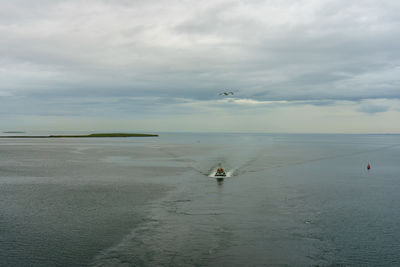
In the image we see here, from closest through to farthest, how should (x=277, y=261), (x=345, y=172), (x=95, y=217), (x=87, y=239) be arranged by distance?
(x=277, y=261), (x=87, y=239), (x=95, y=217), (x=345, y=172)

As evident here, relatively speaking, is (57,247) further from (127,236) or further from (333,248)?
(333,248)

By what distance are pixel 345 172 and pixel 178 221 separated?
48456 mm

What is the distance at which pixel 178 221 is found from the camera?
96.0 feet

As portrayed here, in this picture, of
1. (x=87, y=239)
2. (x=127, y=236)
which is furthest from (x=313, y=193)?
(x=87, y=239)

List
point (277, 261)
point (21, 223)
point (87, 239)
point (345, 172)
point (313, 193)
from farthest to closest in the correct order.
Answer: point (345, 172) → point (313, 193) → point (21, 223) → point (87, 239) → point (277, 261)

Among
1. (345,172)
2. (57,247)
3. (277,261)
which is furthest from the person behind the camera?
(345,172)

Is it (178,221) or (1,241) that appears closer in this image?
(1,241)

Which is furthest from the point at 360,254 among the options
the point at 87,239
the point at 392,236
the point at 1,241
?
the point at 1,241

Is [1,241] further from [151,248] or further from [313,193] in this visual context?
[313,193]

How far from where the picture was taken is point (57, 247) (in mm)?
22906

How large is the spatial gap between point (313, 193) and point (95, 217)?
2719 cm

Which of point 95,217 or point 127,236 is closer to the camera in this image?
point 127,236

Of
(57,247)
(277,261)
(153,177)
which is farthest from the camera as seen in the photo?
(153,177)

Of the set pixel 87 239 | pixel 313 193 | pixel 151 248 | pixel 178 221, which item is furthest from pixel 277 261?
pixel 313 193
